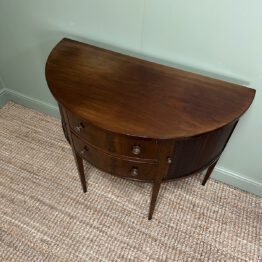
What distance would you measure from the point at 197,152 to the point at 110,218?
24.7 inches

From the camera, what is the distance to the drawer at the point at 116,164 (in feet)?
3.01

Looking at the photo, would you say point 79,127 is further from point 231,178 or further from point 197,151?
point 231,178

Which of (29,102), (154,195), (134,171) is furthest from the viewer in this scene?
(29,102)

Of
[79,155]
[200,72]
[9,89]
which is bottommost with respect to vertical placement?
[9,89]

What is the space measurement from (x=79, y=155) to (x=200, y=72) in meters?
0.59

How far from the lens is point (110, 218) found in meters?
1.30

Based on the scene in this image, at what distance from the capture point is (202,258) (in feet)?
3.89

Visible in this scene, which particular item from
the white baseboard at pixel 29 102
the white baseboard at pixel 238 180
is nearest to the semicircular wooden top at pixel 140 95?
the white baseboard at pixel 238 180

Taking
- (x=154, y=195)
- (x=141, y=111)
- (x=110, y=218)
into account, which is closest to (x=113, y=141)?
(x=141, y=111)

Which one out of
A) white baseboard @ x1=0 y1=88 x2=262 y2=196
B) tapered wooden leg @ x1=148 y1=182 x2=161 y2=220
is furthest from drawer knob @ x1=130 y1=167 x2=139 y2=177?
white baseboard @ x1=0 y1=88 x2=262 y2=196

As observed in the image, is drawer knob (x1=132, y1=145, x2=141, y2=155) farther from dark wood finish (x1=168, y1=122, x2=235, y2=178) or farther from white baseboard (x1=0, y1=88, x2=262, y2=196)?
white baseboard (x1=0, y1=88, x2=262, y2=196)

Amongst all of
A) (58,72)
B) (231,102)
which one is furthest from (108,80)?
(231,102)

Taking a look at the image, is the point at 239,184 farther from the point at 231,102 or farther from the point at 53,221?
the point at 53,221

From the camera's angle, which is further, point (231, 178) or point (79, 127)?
point (231, 178)
